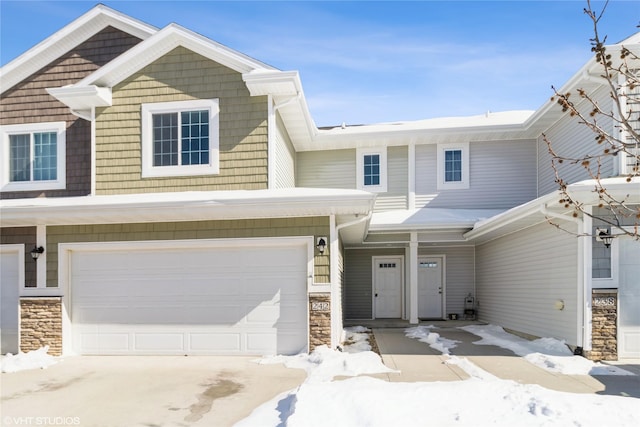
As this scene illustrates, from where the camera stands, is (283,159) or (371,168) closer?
(283,159)

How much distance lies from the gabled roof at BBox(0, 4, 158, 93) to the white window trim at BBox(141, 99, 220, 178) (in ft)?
7.21

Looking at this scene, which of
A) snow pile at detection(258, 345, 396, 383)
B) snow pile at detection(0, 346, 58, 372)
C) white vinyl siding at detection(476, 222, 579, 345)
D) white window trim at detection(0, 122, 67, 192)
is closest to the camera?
snow pile at detection(258, 345, 396, 383)

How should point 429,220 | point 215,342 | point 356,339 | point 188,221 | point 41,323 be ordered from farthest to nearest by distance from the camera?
point 429,220, point 356,339, point 41,323, point 188,221, point 215,342

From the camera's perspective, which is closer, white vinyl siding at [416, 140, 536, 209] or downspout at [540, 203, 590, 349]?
downspout at [540, 203, 590, 349]

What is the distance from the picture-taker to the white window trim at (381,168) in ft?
44.6

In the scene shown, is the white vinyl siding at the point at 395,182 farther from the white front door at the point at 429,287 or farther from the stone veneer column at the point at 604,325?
the stone veneer column at the point at 604,325

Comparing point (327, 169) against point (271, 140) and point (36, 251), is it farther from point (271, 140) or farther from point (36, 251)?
point (36, 251)

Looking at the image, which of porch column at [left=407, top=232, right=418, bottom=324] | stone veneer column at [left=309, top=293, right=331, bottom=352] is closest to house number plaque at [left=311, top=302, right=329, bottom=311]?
stone veneer column at [left=309, top=293, right=331, bottom=352]

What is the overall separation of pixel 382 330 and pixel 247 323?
15.0ft

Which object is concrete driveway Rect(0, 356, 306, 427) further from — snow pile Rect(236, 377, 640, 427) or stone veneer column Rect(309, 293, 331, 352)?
stone veneer column Rect(309, 293, 331, 352)

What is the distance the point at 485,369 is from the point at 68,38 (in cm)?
1130

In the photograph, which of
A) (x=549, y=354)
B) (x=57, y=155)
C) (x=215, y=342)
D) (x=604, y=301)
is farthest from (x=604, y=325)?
(x=57, y=155)

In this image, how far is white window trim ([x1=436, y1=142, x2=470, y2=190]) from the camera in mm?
13336

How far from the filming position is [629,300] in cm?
765
